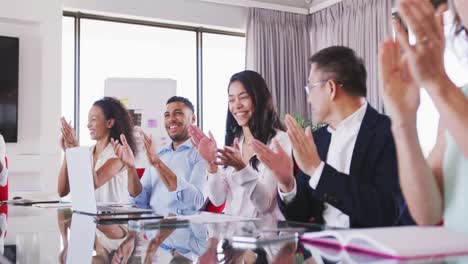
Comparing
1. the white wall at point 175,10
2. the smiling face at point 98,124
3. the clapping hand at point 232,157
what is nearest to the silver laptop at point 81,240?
the clapping hand at point 232,157

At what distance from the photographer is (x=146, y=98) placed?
5363 millimetres

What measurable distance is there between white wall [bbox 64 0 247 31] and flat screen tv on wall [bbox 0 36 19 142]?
2.30 feet

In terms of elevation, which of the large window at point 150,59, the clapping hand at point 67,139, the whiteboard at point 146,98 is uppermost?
the large window at point 150,59

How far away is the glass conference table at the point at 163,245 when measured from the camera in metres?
0.90

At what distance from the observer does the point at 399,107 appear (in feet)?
3.44

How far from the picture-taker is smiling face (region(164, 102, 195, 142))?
3.26 metres

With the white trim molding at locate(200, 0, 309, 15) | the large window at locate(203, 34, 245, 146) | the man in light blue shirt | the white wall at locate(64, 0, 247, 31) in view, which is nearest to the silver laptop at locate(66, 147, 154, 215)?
the man in light blue shirt

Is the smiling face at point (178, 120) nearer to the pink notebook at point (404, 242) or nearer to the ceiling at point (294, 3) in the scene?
the pink notebook at point (404, 242)

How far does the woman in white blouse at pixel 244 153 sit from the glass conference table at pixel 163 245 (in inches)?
22.0

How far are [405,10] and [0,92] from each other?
4.68 metres

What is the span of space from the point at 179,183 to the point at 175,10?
342cm

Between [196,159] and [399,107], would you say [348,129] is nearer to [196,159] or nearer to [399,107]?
[399,107]

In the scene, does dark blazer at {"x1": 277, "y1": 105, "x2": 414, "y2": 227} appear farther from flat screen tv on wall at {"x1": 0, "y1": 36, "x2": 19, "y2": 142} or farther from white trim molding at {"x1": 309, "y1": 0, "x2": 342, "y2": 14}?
white trim molding at {"x1": 309, "y1": 0, "x2": 342, "y2": 14}

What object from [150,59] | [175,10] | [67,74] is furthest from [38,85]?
[175,10]
